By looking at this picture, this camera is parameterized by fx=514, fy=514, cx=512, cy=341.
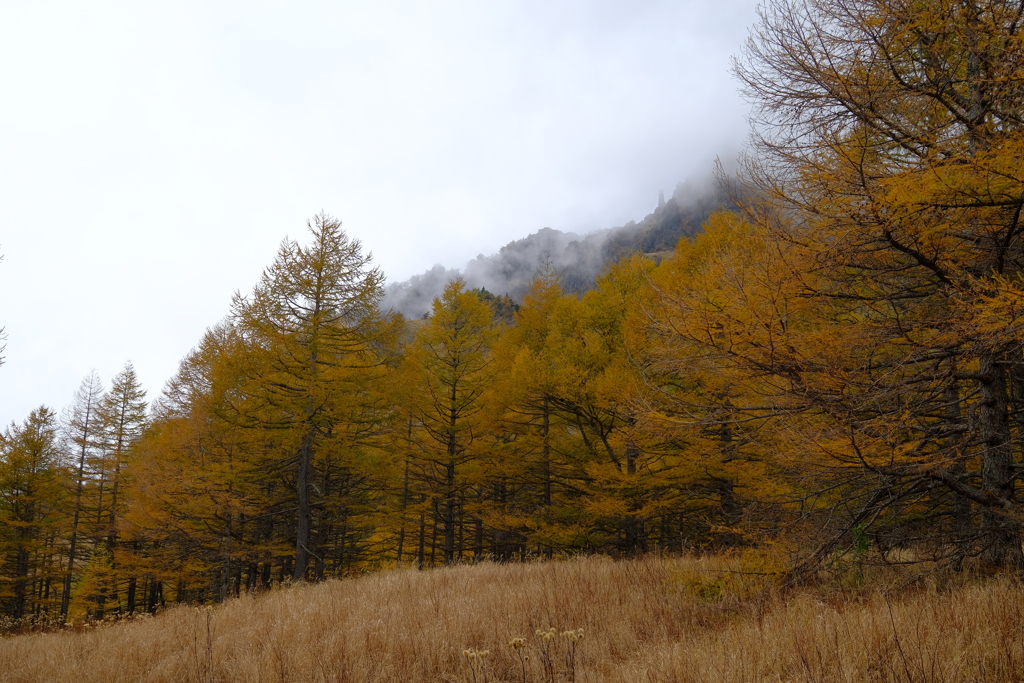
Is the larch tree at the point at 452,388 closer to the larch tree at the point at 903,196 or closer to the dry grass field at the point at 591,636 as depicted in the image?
the dry grass field at the point at 591,636

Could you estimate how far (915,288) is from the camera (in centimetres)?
527

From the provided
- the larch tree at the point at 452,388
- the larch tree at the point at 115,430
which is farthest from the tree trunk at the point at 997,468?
the larch tree at the point at 115,430

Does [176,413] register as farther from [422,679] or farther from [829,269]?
[829,269]

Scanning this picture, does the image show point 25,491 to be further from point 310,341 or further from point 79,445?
point 310,341

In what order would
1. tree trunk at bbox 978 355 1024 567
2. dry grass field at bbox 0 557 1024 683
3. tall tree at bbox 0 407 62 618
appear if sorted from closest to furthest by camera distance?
dry grass field at bbox 0 557 1024 683
tree trunk at bbox 978 355 1024 567
tall tree at bbox 0 407 62 618

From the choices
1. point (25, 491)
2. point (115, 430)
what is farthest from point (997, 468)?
point (25, 491)

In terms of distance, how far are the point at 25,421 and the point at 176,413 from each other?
9066mm

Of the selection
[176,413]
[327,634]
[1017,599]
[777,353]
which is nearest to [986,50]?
[777,353]

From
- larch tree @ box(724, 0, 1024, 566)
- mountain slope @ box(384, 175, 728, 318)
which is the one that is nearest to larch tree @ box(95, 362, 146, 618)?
larch tree @ box(724, 0, 1024, 566)

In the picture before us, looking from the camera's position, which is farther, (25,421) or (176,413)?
(25,421)

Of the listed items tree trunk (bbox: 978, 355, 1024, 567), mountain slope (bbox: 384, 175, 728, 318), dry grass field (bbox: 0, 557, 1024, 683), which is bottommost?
dry grass field (bbox: 0, 557, 1024, 683)

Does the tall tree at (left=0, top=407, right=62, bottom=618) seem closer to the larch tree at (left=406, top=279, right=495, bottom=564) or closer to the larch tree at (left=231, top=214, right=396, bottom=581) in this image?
the larch tree at (left=231, top=214, right=396, bottom=581)

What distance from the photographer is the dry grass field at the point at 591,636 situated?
3162 mm

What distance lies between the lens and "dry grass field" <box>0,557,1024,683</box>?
316 cm
